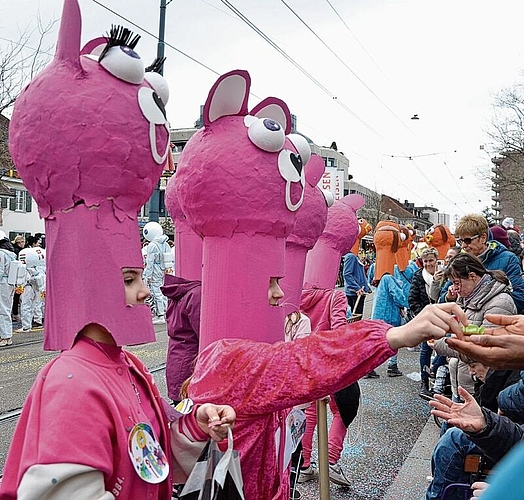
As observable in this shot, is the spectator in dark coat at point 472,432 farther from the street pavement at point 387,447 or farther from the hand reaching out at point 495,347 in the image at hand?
the street pavement at point 387,447

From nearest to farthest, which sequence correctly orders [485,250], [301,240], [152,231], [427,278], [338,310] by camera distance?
[301,240] < [338,310] < [485,250] < [427,278] < [152,231]

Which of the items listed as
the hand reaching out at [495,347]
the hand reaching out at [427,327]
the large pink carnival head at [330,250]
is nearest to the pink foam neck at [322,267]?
the large pink carnival head at [330,250]

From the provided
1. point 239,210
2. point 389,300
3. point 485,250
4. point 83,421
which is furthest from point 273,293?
point 389,300

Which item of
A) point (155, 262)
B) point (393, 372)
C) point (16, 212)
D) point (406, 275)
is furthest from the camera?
point (16, 212)

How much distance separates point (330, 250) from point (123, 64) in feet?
10.5

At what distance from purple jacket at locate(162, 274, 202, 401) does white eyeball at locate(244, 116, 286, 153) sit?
3.83 ft

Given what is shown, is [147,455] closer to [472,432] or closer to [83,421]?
[83,421]

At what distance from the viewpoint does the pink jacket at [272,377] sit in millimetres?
2006

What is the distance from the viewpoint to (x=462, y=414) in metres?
2.62

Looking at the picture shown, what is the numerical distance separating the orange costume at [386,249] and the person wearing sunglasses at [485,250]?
8.32ft

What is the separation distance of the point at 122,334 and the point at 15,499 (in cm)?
52

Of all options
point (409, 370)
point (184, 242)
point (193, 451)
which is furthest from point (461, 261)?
point (409, 370)

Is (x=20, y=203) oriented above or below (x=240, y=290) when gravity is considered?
above

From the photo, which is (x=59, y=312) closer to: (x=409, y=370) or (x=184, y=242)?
(x=184, y=242)
